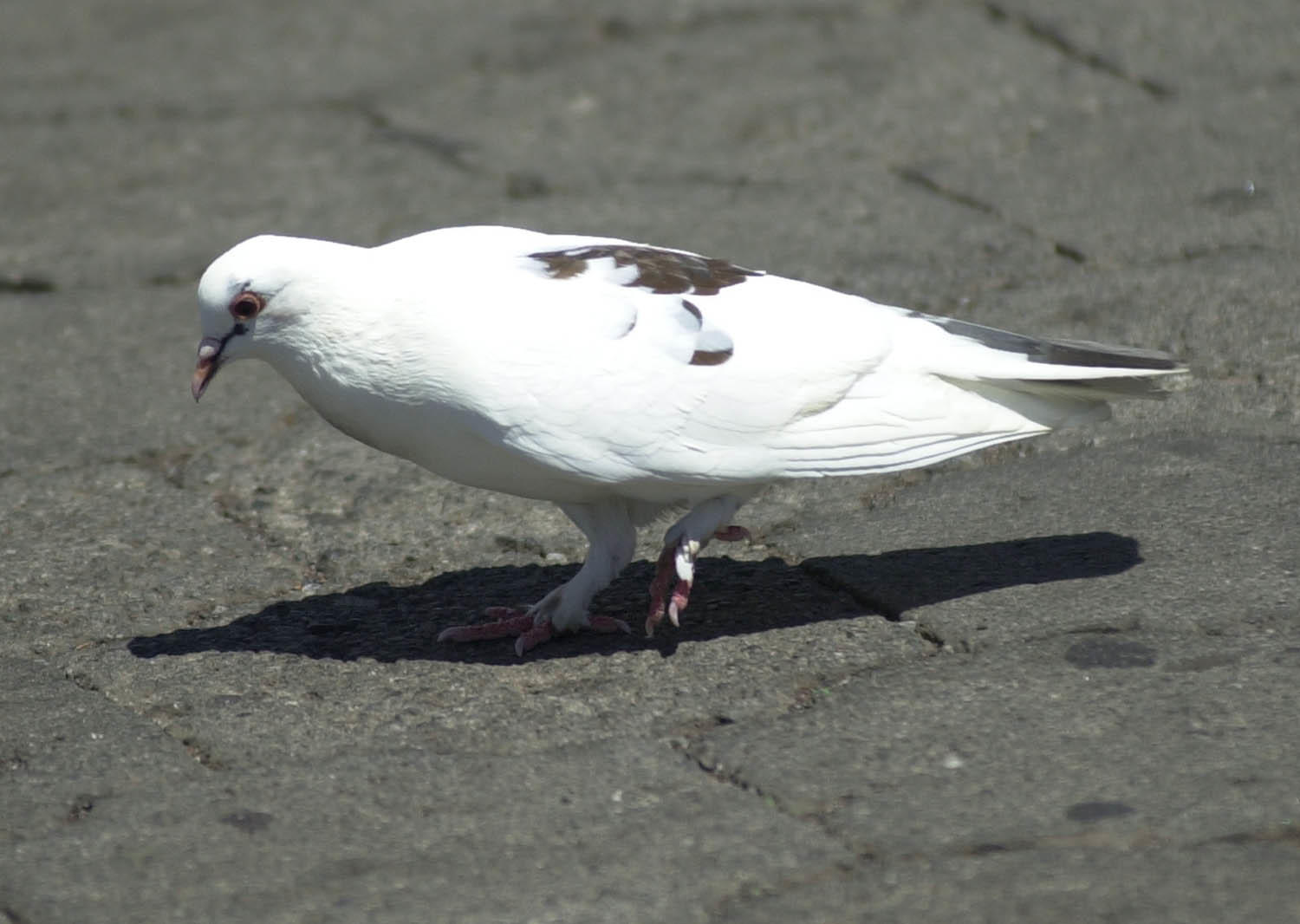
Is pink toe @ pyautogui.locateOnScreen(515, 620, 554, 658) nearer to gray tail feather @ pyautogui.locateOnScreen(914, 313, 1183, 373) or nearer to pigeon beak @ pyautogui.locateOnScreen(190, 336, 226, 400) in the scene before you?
pigeon beak @ pyautogui.locateOnScreen(190, 336, 226, 400)

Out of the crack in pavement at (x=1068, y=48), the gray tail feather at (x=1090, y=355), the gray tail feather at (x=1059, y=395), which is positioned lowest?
the gray tail feather at (x=1059, y=395)

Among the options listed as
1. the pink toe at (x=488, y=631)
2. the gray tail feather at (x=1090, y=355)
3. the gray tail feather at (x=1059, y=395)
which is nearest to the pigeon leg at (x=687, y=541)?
the pink toe at (x=488, y=631)

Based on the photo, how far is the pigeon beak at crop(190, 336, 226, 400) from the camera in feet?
10.9

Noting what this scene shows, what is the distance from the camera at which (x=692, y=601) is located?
3574mm

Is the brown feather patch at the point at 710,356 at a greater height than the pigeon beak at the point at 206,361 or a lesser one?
greater

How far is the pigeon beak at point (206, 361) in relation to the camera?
3322 mm

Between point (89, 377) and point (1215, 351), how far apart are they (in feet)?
10.4

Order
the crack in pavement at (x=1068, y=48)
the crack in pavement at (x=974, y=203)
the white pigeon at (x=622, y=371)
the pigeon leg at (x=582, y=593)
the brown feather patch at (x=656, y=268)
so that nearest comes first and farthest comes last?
the white pigeon at (x=622, y=371)
the brown feather patch at (x=656, y=268)
the pigeon leg at (x=582, y=593)
the crack in pavement at (x=974, y=203)
the crack in pavement at (x=1068, y=48)

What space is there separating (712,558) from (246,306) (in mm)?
1180

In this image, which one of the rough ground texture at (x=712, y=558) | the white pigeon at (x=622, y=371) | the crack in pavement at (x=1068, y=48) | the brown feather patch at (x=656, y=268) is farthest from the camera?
the crack in pavement at (x=1068, y=48)

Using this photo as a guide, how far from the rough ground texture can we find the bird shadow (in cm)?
1

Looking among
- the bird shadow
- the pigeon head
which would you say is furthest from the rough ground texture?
the pigeon head

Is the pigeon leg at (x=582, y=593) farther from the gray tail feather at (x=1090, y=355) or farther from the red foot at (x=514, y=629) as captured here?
the gray tail feather at (x=1090, y=355)

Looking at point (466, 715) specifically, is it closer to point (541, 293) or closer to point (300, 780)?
point (300, 780)
